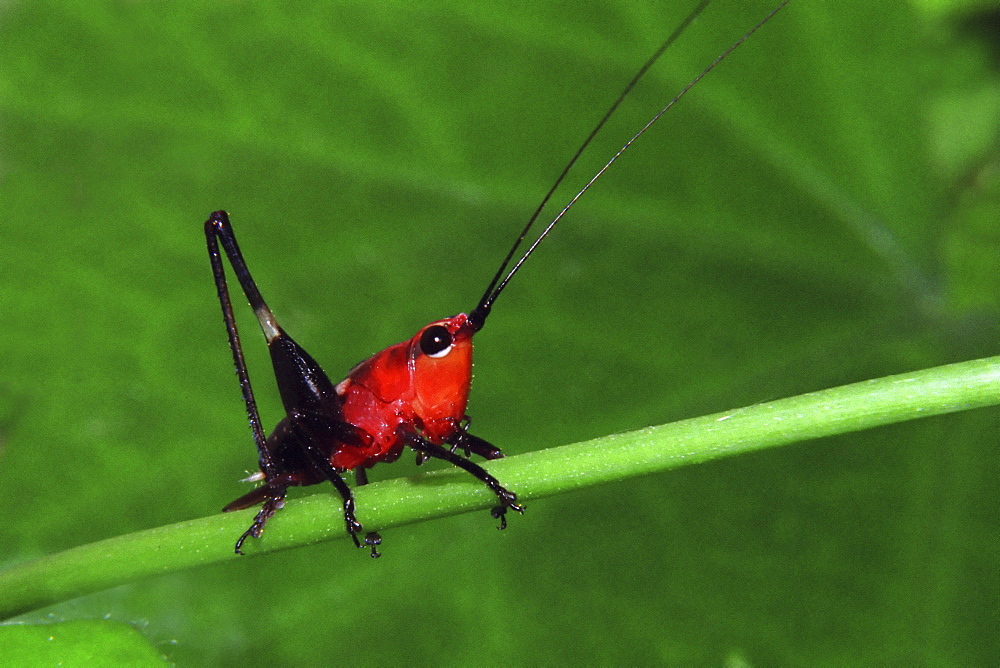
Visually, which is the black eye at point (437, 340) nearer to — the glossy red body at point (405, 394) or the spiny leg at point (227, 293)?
the glossy red body at point (405, 394)

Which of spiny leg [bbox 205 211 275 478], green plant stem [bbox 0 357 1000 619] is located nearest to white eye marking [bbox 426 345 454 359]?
spiny leg [bbox 205 211 275 478]

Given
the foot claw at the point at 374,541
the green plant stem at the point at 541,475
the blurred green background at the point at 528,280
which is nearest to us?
the green plant stem at the point at 541,475

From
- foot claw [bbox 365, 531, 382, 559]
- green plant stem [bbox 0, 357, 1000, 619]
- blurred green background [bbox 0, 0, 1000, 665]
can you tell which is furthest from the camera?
blurred green background [bbox 0, 0, 1000, 665]

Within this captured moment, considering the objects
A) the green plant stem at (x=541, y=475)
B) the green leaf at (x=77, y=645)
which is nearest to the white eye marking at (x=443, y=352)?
the green plant stem at (x=541, y=475)

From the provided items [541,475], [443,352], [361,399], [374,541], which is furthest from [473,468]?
[361,399]

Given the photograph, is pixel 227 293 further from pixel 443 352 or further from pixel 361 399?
pixel 443 352

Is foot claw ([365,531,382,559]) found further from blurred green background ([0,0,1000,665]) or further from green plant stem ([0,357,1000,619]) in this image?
green plant stem ([0,357,1000,619])

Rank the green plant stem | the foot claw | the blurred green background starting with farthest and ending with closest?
1. the blurred green background
2. the foot claw
3. the green plant stem

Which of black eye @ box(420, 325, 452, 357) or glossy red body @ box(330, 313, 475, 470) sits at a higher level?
black eye @ box(420, 325, 452, 357)
